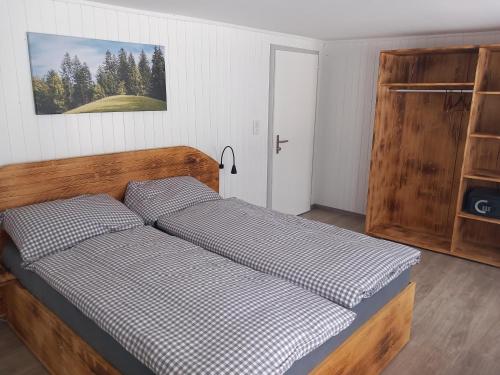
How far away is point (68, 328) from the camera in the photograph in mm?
1877

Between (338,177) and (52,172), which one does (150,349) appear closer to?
(52,172)

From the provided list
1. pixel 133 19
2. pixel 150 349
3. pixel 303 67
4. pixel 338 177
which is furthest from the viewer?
pixel 338 177

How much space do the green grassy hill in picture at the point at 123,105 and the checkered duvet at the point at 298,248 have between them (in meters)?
0.86

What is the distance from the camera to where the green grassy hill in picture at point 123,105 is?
2742mm

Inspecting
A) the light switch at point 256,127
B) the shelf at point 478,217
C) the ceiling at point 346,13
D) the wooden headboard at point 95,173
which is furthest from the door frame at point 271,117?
the shelf at point 478,217

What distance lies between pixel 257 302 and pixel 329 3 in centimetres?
191

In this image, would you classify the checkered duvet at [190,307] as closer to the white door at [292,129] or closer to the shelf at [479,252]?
the white door at [292,129]

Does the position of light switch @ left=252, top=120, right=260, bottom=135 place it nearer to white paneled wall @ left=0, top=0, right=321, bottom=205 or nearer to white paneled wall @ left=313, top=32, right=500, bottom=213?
white paneled wall @ left=0, top=0, right=321, bottom=205

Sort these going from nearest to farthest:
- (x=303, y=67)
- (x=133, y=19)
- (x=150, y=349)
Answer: (x=150, y=349) → (x=133, y=19) → (x=303, y=67)

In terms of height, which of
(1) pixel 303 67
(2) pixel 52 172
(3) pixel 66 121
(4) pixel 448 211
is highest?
(1) pixel 303 67

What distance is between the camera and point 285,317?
1610mm

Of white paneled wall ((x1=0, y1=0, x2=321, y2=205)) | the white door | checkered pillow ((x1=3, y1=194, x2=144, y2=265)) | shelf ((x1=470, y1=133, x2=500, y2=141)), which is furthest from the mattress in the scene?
the white door

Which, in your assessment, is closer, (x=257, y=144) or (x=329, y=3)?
(x=329, y=3)

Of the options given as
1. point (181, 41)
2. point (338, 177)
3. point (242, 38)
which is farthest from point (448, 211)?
point (181, 41)
